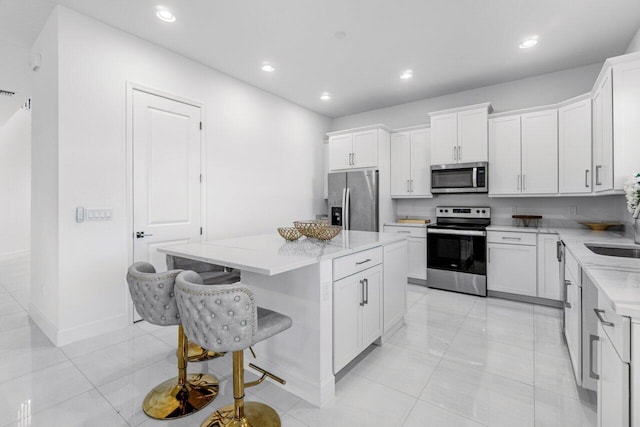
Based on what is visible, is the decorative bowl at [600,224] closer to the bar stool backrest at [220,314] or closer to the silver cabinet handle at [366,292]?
the silver cabinet handle at [366,292]

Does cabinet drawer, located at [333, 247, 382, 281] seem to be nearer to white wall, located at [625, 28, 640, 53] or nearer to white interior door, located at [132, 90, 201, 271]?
white interior door, located at [132, 90, 201, 271]

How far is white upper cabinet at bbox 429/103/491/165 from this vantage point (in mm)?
4004

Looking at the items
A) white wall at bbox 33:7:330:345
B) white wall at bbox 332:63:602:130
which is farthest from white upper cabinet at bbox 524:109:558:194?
white wall at bbox 33:7:330:345

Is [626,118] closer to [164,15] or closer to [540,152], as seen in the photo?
[540,152]

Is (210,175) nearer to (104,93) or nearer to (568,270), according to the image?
(104,93)

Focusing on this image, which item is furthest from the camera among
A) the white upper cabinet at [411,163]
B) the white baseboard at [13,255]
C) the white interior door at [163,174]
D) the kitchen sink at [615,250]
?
the white baseboard at [13,255]

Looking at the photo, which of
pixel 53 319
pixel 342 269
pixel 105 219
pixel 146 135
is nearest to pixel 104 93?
pixel 146 135

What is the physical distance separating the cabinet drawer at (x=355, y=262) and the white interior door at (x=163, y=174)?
2206 millimetres

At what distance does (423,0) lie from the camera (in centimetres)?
249

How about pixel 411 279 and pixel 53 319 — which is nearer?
pixel 53 319

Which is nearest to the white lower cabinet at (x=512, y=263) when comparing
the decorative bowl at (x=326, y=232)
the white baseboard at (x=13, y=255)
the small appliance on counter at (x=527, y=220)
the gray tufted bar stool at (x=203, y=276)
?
the small appliance on counter at (x=527, y=220)

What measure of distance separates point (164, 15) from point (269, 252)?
96.5 inches

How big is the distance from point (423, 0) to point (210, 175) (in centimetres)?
287

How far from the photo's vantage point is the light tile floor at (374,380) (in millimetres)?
1709
